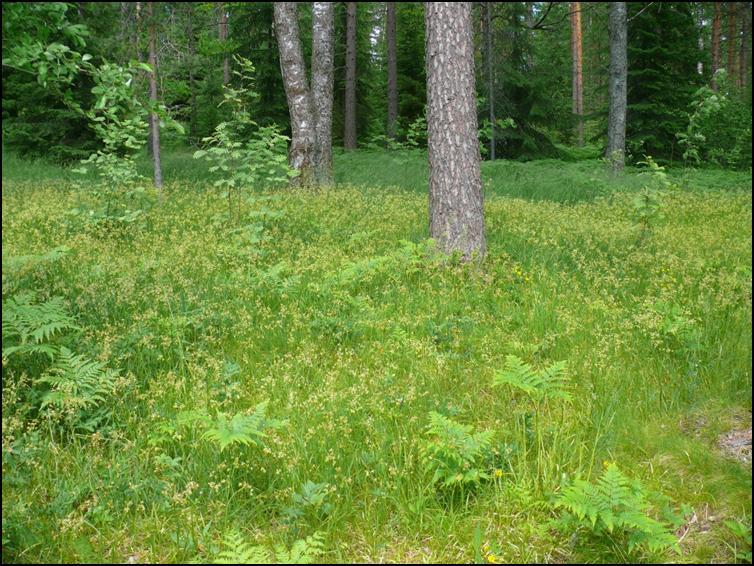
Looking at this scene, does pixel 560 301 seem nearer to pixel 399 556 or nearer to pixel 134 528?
pixel 399 556

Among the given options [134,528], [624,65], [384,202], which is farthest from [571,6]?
[134,528]

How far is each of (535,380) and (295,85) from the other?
9594 millimetres

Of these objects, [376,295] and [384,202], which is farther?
[384,202]

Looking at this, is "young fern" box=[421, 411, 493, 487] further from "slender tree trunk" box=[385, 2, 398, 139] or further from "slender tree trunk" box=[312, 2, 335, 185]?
"slender tree trunk" box=[385, 2, 398, 139]

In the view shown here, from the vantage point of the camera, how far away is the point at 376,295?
584 cm

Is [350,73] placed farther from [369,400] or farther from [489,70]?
[369,400]

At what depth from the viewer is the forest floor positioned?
115 inches

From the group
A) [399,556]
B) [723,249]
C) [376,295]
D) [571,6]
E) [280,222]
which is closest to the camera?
[399,556]

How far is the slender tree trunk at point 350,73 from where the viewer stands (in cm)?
2223

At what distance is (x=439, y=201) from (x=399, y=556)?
466 cm

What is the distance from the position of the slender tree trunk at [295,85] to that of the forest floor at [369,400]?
521cm

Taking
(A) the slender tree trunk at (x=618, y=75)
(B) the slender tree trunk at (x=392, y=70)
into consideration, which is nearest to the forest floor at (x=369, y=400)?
(A) the slender tree trunk at (x=618, y=75)

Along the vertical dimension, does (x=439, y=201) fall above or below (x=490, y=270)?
above

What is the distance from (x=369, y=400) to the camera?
3871 millimetres
